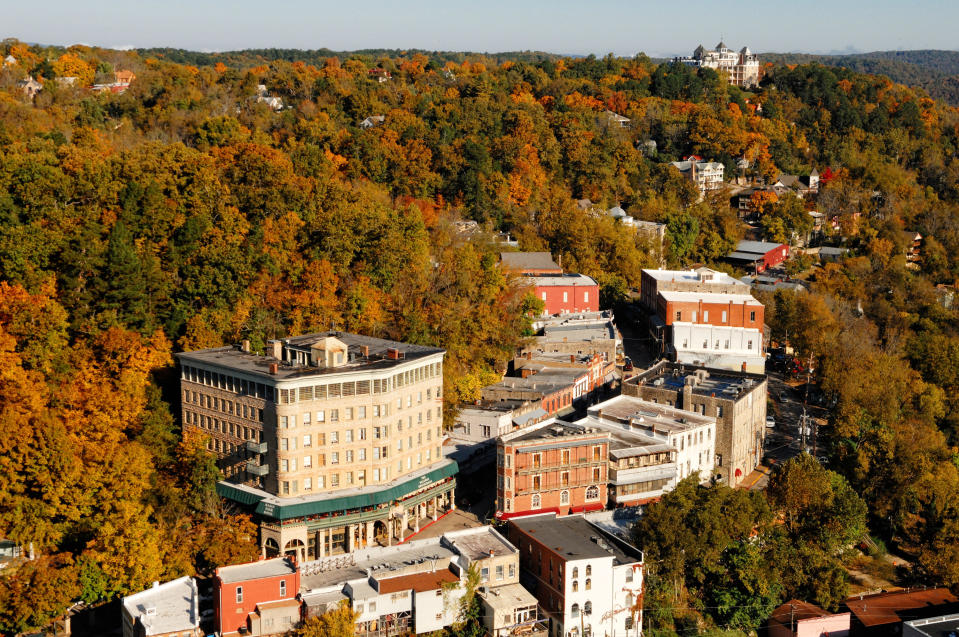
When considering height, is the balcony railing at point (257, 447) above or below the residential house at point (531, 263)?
below

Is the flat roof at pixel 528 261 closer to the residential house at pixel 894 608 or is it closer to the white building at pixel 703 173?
the residential house at pixel 894 608

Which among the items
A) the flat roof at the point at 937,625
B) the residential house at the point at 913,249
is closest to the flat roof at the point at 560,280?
the flat roof at the point at 937,625

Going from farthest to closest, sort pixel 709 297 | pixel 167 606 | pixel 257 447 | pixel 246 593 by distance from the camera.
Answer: pixel 709 297 < pixel 257 447 < pixel 167 606 < pixel 246 593

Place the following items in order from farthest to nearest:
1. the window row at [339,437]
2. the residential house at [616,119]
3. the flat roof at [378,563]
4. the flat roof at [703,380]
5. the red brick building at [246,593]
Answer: the residential house at [616,119]
the flat roof at [703,380]
the window row at [339,437]
the flat roof at [378,563]
the red brick building at [246,593]

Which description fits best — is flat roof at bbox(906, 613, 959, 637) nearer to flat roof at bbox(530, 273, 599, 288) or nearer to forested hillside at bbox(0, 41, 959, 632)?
forested hillside at bbox(0, 41, 959, 632)

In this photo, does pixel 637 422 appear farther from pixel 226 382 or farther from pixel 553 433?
pixel 226 382

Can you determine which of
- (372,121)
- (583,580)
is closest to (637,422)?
(583,580)
